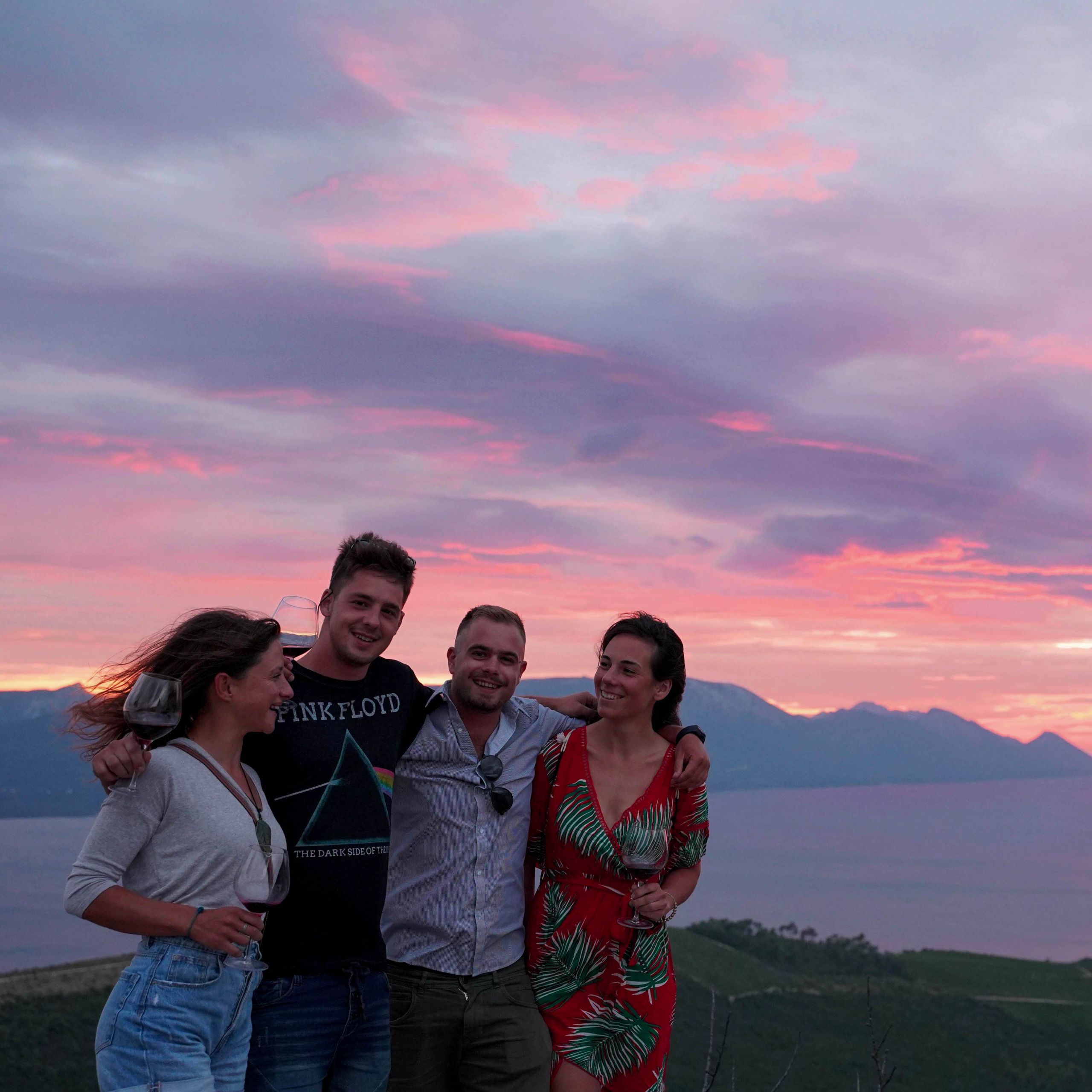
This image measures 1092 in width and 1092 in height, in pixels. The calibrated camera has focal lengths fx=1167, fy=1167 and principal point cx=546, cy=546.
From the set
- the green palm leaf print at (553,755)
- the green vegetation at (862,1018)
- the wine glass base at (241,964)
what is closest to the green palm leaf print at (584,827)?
the green palm leaf print at (553,755)

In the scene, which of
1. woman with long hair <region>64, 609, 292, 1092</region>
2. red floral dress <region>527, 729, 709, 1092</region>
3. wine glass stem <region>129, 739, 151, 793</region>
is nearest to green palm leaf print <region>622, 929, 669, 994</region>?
red floral dress <region>527, 729, 709, 1092</region>

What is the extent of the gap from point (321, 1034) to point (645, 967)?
1.15m

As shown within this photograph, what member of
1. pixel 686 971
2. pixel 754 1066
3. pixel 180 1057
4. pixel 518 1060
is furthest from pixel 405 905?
pixel 686 971

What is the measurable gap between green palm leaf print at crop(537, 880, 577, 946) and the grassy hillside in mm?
53773

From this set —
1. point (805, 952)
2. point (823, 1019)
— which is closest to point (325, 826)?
point (823, 1019)

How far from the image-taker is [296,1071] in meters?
3.58

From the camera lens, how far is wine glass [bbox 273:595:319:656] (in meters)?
3.96

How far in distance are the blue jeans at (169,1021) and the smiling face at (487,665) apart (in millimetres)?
1326

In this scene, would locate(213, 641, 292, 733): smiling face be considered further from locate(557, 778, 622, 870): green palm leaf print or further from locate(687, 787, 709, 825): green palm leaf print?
locate(687, 787, 709, 825): green palm leaf print

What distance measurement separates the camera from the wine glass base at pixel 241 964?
3.11 metres

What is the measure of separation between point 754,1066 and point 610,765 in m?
72.1

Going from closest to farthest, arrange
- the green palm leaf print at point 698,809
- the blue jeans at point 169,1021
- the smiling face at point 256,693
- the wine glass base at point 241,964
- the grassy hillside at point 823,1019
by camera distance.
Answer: the blue jeans at point 169,1021
the wine glass base at point 241,964
the smiling face at point 256,693
the green palm leaf print at point 698,809
the grassy hillside at point 823,1019

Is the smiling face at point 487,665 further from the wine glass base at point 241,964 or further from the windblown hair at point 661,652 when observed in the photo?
the wine glass base at point 241,964

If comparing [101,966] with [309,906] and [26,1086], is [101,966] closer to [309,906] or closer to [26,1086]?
[26,1086]
